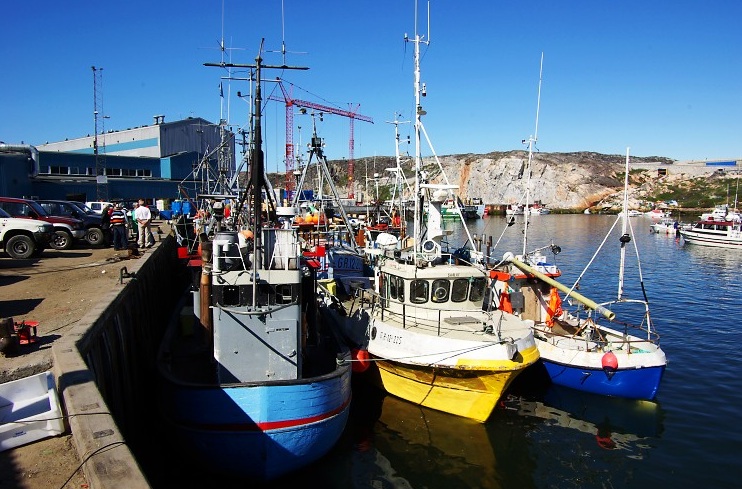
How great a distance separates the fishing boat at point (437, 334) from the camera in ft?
42.0

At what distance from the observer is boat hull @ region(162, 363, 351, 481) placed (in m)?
9.80

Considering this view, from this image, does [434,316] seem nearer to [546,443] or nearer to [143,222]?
[546,443]

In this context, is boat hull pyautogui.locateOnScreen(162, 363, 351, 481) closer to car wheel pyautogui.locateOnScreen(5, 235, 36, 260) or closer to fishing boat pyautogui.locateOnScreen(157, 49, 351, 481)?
fishing boat pyautogui.locateOnScreen(157, 49, 351, 481)

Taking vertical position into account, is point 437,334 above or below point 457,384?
above

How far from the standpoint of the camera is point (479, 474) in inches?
445

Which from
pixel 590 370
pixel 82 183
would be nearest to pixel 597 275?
pixel 590 370

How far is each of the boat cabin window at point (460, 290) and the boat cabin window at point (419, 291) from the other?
78cm

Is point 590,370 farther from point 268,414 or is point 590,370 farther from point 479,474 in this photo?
point 268,414

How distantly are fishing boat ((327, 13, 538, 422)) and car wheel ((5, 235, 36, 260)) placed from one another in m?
11.7

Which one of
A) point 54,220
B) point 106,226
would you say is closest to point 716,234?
point 106,226

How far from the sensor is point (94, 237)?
914 inches

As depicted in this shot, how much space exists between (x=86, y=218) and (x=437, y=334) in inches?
752

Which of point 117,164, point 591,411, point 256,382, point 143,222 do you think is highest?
point 117,164

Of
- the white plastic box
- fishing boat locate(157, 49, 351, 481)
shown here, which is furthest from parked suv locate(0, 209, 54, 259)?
the white plastic box
